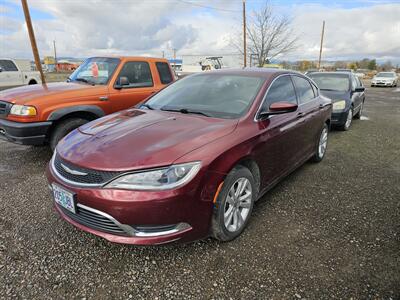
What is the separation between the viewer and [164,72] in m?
6.10

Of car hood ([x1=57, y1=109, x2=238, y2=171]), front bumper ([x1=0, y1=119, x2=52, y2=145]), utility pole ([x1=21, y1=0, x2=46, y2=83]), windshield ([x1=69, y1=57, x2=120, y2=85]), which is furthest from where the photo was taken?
utility pole ([x1=21, y1=0, x2=46, y2=83])

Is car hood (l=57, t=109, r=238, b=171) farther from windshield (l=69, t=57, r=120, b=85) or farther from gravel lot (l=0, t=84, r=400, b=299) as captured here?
windshield (l=69, t=57, r=120, b=85)

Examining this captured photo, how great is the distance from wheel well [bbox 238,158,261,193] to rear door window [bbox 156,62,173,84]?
3706 mm

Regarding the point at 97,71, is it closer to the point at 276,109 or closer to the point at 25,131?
the point at 25,131

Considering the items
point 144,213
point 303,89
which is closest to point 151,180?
point 144,213

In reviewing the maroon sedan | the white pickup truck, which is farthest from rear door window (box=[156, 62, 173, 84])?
the white pickup truck

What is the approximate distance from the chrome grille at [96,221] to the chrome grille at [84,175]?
21 cm

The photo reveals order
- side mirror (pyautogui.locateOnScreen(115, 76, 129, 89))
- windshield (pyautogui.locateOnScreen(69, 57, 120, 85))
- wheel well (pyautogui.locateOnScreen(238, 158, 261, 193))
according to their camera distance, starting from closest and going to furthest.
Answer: wheel well (pyautogui.locateOnScreen(238, 158, 261, 193)), side mirror (pyautogui.locateOnScreen(115, 76, 129, 89)), windshield (pyautogui.locateOnScreen(69, 57, 120, 85))

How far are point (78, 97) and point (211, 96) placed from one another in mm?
2534

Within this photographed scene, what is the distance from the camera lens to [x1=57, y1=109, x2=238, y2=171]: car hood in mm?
2162

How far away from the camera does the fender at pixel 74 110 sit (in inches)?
173

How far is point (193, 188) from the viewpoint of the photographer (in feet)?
7.10

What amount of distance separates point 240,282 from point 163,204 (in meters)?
0.86

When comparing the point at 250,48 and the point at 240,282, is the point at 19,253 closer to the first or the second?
the point at 240,282
